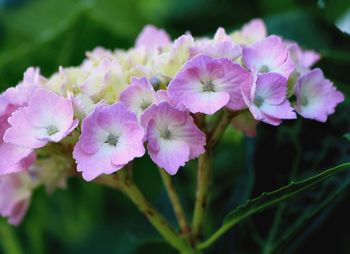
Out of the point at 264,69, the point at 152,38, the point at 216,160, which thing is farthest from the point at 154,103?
the point at 216,160

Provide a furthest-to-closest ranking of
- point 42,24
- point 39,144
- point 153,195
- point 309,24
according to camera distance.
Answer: point 42,24
point 153,195
point 309,24
point 39,144

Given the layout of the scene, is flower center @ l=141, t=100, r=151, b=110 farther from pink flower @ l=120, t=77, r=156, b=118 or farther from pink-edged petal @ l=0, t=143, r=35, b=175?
pink-edged petal @ l=0, t=143, r=35, b=175

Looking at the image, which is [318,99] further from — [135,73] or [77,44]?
[77,44]

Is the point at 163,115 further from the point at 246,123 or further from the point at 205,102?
the point at 246,123

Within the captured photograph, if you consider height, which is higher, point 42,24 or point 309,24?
point 309,24

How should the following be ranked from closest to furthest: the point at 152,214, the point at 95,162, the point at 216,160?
the point at 95,162
the point at 152,214
the point at 216,160

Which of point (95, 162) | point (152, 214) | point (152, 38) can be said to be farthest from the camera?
point (152, 38)

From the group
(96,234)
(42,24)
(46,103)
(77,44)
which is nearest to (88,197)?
(96,234)
